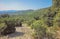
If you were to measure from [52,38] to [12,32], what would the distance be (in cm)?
563

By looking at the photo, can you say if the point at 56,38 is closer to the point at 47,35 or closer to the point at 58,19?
the point at 47,35

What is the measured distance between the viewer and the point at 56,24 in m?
17.0

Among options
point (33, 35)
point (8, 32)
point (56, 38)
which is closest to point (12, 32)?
point (8, 32)

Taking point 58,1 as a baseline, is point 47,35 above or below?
below

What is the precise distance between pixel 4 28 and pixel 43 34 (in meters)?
4.78

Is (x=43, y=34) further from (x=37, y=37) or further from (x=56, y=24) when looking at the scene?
(x=56, y=24)

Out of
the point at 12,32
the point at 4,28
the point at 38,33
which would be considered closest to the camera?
the point at 38,33

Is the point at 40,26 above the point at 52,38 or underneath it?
above

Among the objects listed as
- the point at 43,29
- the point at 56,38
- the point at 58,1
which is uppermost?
the point at 58,1

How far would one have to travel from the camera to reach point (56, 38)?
459 inches

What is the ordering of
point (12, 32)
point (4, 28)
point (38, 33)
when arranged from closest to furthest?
point (38, 33) < point (4, 28) < point (12, 32)

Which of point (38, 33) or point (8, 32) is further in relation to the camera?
point (8, 32)

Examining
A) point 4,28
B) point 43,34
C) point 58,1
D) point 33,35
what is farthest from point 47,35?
point 58,1

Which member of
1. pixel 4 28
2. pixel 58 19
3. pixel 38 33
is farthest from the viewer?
pixel 58 19
